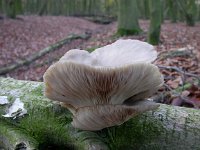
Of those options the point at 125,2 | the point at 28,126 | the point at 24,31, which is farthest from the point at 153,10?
the point at 24,31

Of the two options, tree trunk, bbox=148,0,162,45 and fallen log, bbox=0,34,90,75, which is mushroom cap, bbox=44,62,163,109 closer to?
fallen log, bbox=0,34,90,75

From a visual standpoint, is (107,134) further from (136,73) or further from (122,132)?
(136,73)

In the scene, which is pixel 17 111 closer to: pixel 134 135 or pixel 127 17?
pixel 134 135

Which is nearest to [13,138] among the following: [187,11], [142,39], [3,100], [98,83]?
[3,100]

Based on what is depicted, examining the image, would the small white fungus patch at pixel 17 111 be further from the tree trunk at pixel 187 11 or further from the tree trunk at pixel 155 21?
the tree trunk at pixel 187 11

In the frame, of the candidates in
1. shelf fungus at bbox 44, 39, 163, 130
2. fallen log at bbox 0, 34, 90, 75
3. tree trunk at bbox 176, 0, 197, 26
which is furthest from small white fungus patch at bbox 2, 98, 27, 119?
tree trunk at bbox 176, 0, 197, 26

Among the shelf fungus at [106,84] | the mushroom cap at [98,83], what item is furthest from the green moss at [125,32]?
the mushroom cap at [98,83]
